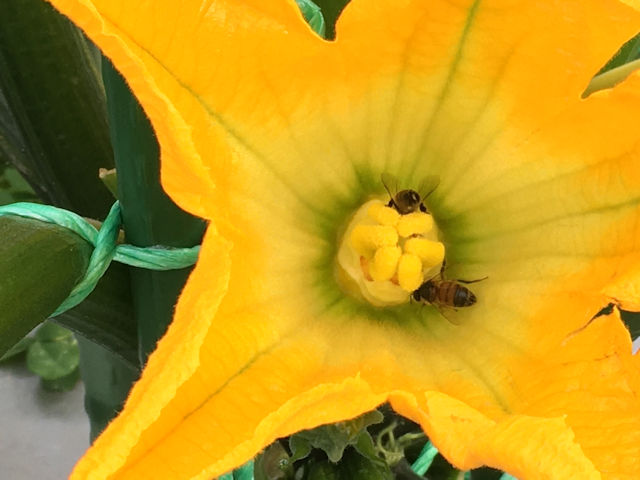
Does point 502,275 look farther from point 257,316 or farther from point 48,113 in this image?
point 48,113

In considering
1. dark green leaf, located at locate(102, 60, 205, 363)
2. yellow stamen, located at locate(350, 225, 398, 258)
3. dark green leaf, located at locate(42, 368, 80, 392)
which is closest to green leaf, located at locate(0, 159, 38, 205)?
dark green leaf, located at locate(102, 60, 205, 363)

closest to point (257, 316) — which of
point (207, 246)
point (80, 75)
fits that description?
point (207, 246)

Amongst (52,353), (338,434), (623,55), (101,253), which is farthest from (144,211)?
(52,353)

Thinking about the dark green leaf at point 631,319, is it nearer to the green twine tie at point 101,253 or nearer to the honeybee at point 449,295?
the honeybee at point 449,295

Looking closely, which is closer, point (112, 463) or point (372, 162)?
point (112, 463)

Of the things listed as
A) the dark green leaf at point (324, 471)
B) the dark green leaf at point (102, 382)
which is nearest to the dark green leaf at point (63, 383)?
the dark green leaf at point (102, 382)

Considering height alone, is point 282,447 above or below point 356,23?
below

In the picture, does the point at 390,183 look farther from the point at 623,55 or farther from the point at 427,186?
the point at 623,55

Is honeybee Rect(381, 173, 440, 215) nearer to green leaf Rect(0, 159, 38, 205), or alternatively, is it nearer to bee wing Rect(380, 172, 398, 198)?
bee wing Rect(380, 172, 398, 198)
